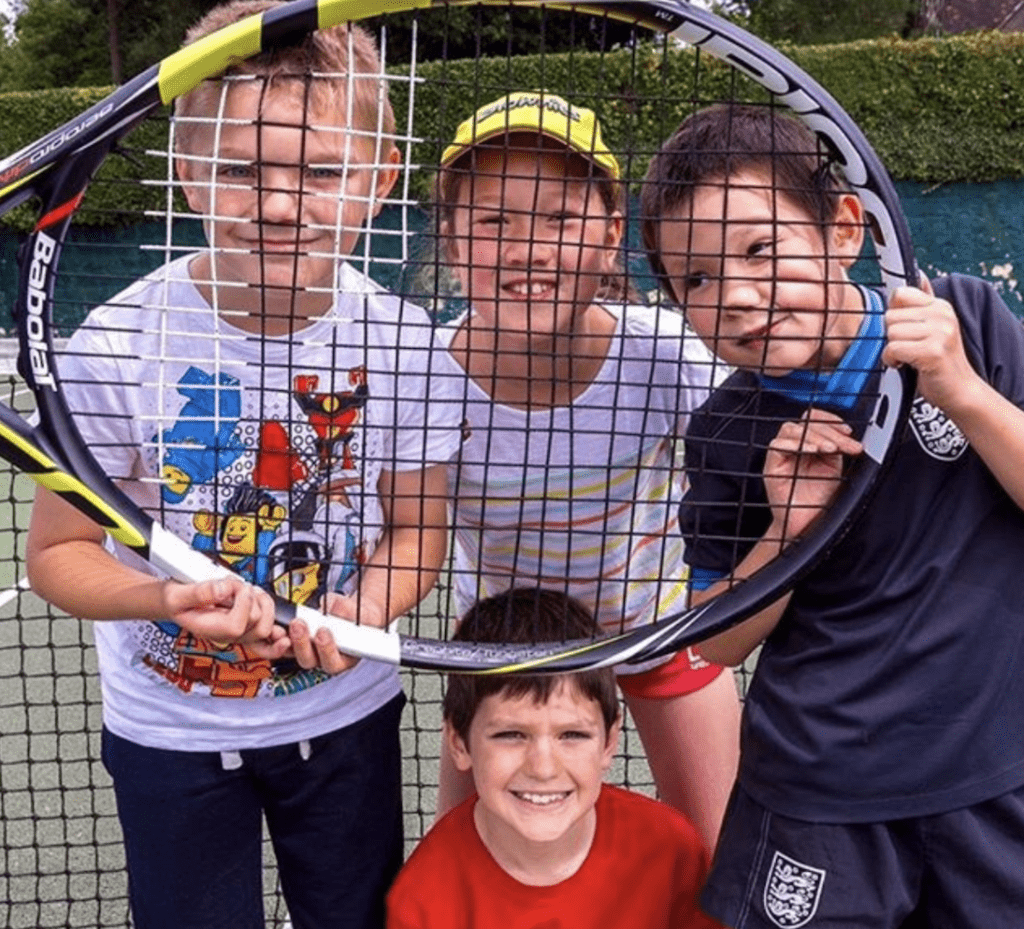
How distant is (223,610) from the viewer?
973 millimetres

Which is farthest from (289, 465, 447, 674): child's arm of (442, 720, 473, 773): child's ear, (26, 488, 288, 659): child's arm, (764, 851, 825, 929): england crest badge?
(764, 851, 825, 929): england crest badge

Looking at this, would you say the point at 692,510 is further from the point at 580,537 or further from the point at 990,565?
the point at 990,565

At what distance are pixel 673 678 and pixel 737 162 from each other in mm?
567

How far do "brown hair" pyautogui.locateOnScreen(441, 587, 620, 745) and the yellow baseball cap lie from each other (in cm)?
39

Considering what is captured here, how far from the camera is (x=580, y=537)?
1198 millimetres

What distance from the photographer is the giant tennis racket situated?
924mm

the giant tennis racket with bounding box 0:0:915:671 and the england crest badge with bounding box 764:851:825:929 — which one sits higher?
the giant tennis racket with bounding box 0:0:915:671

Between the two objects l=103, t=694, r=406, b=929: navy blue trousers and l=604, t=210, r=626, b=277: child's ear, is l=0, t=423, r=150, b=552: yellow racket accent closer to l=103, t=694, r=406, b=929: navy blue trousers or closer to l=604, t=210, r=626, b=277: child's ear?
l=103, t=694, r=406, b=929: navy blue trousers

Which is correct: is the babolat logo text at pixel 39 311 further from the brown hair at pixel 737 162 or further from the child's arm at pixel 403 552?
the brown hair at pixel 737 162

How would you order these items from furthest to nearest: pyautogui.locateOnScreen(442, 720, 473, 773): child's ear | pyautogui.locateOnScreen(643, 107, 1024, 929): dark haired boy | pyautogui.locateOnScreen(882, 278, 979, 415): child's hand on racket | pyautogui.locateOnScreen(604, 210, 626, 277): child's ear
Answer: pyautogui.locateOnScreen(442, 720, 473, 773): child's ear
pyautogui.locateOnScreen(604, 210, 626, 277): child's ear
pyautogui.locateOnScreen(643, 107, 1024, 929): dark haired boy
pyautogui.locateOnScreen(882, 278, 979, 415): child's hand on racket

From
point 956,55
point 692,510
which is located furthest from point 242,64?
point 956,55

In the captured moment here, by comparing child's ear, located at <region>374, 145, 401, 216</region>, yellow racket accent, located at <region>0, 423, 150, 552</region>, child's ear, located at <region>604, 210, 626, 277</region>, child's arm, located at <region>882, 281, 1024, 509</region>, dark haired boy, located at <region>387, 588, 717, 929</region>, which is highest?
child's ear, located at <region>374, 145, 401, 216</region>

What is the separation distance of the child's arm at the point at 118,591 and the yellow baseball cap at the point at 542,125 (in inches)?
16.0

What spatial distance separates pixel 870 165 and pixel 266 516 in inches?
22.6
